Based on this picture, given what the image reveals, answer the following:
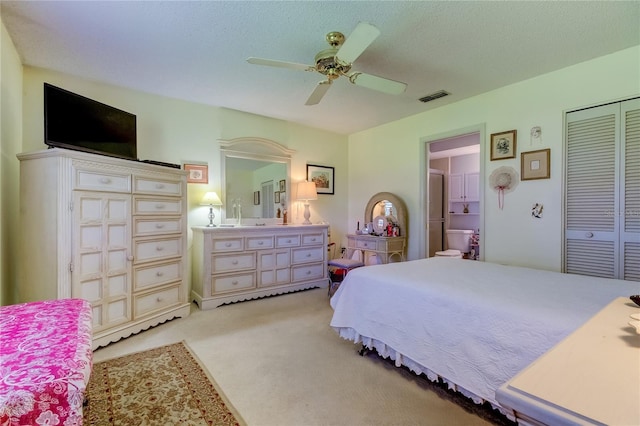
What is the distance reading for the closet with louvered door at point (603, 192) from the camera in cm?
253

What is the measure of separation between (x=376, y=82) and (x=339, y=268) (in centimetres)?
243

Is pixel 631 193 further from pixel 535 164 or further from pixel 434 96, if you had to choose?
pixel 434 96

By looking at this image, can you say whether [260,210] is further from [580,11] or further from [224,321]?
[580,11]

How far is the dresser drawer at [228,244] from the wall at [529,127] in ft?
8.03

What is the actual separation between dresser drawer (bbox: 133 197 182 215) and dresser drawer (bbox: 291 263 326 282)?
176 centimetres

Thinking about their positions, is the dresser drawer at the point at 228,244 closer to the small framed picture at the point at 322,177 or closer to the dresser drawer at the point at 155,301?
the dresser drawer at the point at 155,301

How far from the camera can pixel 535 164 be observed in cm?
308

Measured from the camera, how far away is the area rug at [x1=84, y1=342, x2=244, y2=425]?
1.63m

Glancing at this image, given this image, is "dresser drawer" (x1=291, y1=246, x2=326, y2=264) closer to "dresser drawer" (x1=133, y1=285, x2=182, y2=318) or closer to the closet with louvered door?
"dresser drawer" (x1=133, y1=285, x2=182, y2=318)

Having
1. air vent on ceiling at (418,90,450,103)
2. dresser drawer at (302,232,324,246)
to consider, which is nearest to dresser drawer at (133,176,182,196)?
dresser drawer at (302,232,324,246)

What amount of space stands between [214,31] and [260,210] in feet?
8.14

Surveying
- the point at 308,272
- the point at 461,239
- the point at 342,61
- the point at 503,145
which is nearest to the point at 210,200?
the point at 308,272

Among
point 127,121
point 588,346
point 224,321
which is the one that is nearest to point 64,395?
point 588,346

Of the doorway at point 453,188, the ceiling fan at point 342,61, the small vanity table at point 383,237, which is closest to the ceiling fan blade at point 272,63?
the ceiling fan at point 342,61
